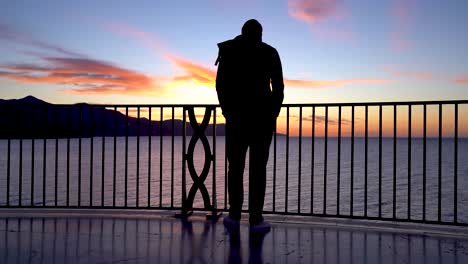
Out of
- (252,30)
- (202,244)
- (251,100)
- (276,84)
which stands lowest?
(202,244)

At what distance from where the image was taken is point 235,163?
3701mm

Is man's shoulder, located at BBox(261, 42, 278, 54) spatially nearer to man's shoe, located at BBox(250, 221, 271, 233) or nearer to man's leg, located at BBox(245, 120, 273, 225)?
man's leg, located at BBox(245, 120, 273, 225)

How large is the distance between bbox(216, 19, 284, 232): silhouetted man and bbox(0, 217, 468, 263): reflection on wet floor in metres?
0.37

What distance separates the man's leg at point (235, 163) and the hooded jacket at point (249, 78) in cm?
17

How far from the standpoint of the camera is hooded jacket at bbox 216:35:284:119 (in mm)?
3539

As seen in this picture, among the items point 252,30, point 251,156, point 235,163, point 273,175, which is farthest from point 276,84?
point 273,175

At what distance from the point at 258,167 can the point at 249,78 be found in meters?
0.81

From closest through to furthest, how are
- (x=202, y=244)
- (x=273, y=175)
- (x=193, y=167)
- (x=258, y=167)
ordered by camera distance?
(x=202, y=244), (x=258, y=167), (x=193, y=167), (x=273, y=175)

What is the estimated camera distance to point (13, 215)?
414cm

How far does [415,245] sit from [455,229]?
2.78 feet

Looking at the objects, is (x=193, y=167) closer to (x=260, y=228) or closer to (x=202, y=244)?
(x=260, y=228)

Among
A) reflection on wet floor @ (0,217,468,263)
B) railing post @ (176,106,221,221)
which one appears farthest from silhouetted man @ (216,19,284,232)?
railing post @ (176,106,221,221)

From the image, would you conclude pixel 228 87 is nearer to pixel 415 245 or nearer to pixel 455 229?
pixel 415 245

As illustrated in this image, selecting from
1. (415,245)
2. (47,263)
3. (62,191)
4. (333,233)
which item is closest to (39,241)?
(47,263)
